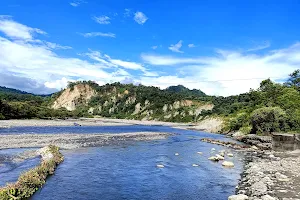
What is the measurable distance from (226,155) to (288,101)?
42844 millimetres

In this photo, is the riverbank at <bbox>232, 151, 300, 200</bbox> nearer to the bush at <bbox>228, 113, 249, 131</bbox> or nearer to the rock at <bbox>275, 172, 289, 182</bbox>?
the rock at <bbox>275, 172, 289, 182</bbox>

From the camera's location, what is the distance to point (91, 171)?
31859 mm

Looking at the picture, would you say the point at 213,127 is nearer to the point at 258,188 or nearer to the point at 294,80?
the point at 294,80

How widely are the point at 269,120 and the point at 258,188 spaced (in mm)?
51674

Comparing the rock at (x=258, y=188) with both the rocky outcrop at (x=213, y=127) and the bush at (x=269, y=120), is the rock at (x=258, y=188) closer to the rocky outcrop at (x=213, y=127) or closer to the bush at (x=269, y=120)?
the bush at (x=269, y=120)

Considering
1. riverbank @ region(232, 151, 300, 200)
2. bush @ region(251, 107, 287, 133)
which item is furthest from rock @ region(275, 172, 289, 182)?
bush @ region(251, 107, 287, 133)

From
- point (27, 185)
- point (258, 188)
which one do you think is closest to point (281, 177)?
point (258, 188)

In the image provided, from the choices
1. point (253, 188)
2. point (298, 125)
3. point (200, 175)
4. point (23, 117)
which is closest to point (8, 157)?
point (200, 175)

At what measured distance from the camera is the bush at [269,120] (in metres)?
69.7

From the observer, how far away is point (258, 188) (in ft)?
81.4

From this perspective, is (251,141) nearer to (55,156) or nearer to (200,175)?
(200,175)

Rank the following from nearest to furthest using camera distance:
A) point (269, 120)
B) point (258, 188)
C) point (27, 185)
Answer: point (27, 185) → point (258, 188) → point (269, 120)

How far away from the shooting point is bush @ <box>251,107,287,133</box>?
229 ft

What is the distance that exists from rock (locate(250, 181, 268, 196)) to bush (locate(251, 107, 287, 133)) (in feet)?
156
